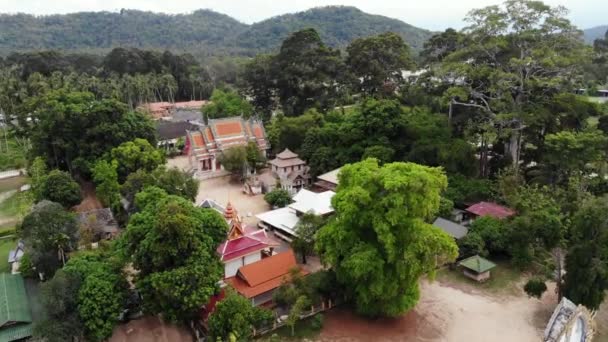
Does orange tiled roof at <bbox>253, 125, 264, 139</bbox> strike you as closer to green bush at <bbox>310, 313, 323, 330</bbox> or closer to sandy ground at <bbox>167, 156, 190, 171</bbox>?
sandy ground at <bbox>167, 156, 190, 171</bbox>

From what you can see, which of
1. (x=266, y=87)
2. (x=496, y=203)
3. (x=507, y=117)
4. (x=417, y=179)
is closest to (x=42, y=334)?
(x=417, y=179)

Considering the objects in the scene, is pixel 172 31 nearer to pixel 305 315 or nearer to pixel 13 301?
pixel 13 301

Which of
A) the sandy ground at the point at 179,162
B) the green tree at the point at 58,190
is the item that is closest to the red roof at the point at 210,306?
the green tree at the point at 58,190

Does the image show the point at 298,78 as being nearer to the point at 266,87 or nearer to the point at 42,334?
the point at 266,87

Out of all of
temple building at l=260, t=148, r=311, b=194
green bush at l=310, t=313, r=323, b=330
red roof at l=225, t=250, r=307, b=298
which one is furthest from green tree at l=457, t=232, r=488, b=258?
temple building at l=260, t=148, r=311, b=194

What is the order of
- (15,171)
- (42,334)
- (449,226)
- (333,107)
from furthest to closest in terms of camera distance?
(333,107) < (15,171) < (449,226) < (42,334)

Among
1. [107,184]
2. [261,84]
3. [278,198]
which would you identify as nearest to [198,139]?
[107,184]
